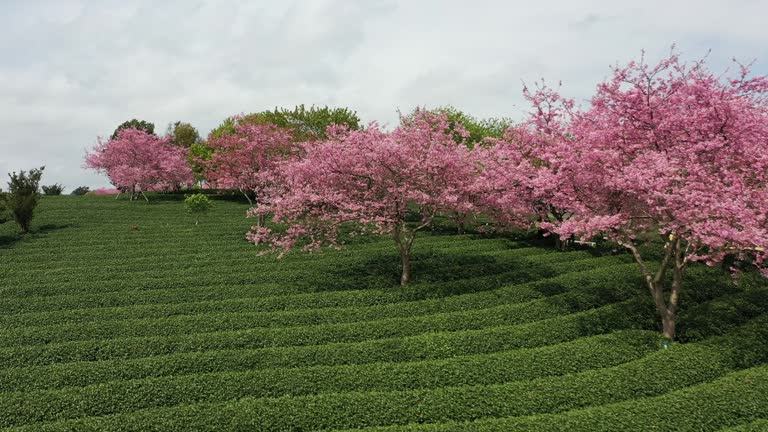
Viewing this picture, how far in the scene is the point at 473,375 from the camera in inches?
434

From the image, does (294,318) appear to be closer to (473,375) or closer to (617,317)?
(473,375)

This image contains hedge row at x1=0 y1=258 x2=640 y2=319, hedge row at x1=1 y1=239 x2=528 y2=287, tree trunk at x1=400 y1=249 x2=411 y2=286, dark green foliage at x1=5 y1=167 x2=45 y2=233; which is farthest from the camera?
dark green foliage at x1=5 y1=167 x2=45 y2=233

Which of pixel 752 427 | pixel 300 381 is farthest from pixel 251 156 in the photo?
pixel 752 427

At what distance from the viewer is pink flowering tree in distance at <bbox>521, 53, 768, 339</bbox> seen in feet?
37.3

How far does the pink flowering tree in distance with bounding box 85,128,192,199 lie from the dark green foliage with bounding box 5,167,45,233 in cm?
1122

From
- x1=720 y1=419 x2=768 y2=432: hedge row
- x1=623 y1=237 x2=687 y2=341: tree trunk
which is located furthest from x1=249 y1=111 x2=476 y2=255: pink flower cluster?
x1=720 y1=419 x2=768 y2=432: hedge row

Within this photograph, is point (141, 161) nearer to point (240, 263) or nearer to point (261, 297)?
point (240, 263)

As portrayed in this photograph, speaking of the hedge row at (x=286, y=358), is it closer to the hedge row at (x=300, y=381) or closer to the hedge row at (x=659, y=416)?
the hedge row at (x=300, y=381)

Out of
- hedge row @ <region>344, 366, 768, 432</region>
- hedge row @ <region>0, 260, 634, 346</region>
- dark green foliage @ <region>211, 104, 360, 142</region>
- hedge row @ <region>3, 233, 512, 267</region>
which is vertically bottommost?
hedge row @ <region>344, 366, 768, 432</region>

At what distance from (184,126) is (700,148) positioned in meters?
68.7

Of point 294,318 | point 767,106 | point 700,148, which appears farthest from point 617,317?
point 294,318

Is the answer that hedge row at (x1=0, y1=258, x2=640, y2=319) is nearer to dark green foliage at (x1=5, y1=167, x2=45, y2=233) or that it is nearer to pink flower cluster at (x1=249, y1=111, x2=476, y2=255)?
pink flower cluster at (x1=249, y1=111, x2=476, y2=255)

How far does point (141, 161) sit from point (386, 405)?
41.3 m

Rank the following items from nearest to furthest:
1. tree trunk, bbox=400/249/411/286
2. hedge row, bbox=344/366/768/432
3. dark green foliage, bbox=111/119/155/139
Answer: hedge row, bbox=344/366/768/432 < tree trunk, bbox=400/249/411/286 < dark green foliage, bbox=111/119/155/139
